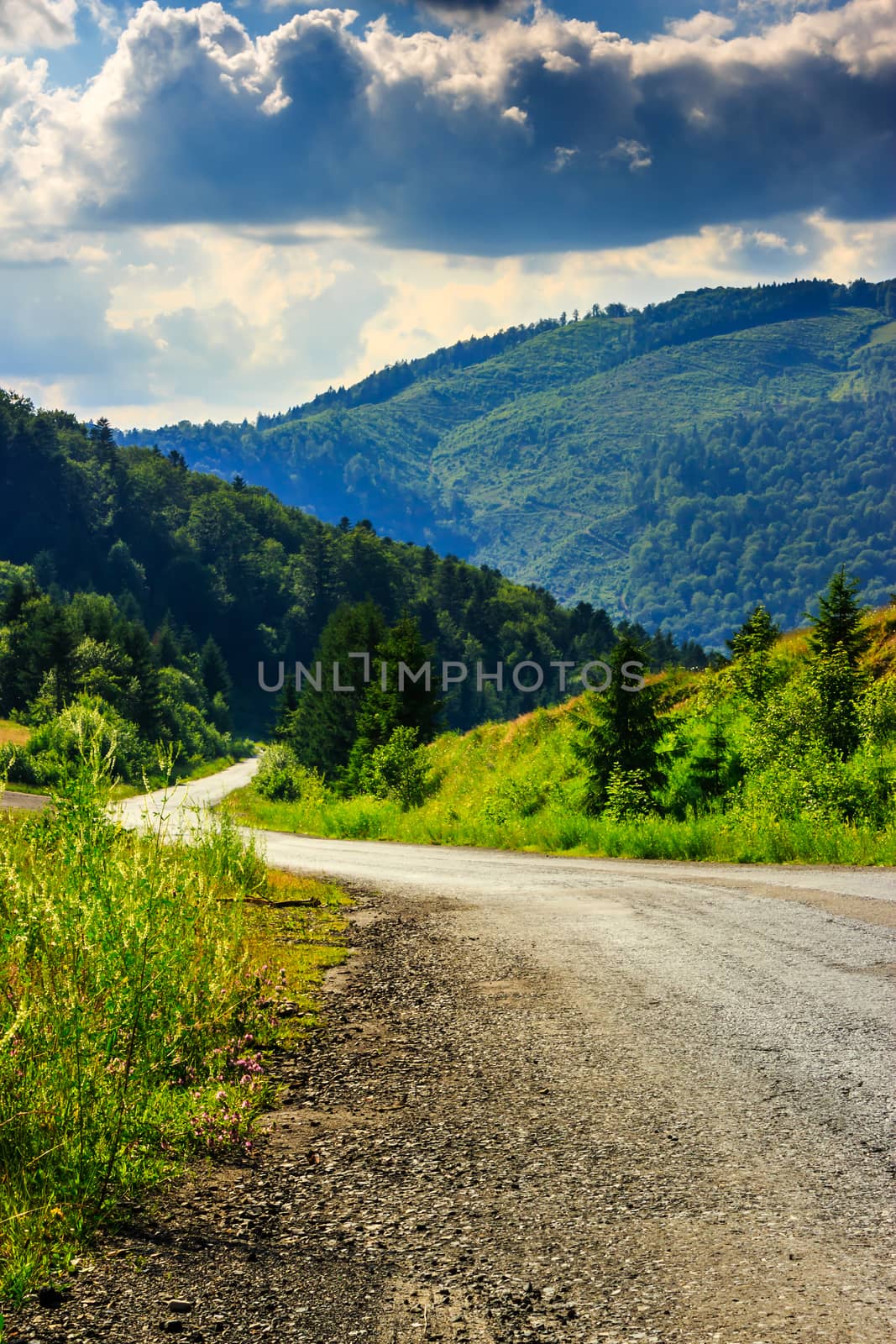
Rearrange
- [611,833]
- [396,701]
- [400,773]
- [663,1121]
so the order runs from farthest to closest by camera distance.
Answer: [396,701] → [400,773] → [611,833] → [663,1121]

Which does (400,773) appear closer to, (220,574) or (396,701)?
(396,701)

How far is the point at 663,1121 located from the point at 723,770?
57.2 feet

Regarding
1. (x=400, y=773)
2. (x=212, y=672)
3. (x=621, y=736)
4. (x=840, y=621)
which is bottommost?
(x=400, y=773)

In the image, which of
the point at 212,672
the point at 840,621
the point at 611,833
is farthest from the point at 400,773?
the point at 212,672

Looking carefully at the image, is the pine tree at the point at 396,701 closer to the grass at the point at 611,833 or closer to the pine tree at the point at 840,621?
the grass at the point at 611,833

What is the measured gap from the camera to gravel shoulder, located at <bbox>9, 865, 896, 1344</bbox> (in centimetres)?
368

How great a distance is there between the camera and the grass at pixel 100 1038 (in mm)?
4520

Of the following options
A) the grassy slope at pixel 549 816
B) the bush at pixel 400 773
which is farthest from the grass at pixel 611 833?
the bush at pixel 400 773

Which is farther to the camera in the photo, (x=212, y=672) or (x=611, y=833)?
(x=212, y=672)

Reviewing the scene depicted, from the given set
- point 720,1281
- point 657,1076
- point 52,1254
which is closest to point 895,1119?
point 657,1076

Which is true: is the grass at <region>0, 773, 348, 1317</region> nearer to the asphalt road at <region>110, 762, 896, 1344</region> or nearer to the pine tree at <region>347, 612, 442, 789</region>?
the asphalt road at <region>110, 762, 896, 1344</region>

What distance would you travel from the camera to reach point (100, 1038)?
507 centimetres

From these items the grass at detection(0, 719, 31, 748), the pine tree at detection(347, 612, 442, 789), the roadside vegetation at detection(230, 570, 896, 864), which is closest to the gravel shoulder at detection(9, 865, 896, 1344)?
the roadside vegetation at detection(230, 570, 896, 864)

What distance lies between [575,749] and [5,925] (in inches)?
736
